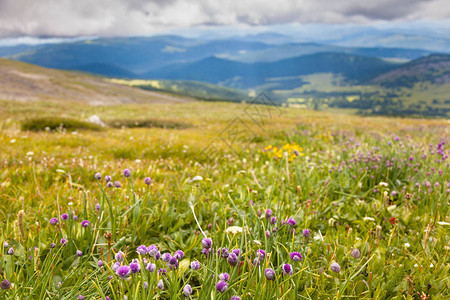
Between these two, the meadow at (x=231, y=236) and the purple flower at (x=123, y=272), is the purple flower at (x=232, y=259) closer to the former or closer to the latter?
the meadow at (x=231, y=236)

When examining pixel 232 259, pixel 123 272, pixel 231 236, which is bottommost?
pixel 231 236

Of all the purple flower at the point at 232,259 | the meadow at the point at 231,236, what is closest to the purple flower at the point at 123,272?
the meadow at the point at 231,236

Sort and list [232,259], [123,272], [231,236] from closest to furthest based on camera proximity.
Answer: [123,272] < [232,259] < [231,236]

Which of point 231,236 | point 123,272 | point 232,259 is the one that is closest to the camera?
point 123,272

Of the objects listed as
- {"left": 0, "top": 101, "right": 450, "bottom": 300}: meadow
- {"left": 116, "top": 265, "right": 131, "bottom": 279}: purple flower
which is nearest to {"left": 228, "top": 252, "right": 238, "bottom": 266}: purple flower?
{"left": 0, "top": 101, "right": 450, "bottom": 300}: meadow

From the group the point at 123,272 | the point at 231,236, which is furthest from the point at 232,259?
the point at 231,236

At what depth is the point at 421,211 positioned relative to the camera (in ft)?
14.1

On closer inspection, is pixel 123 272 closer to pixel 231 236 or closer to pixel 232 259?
pixel 232 259

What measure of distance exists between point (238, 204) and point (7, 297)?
304cm

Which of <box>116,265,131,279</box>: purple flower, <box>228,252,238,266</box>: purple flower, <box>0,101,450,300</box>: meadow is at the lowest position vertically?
<box>0,101,450,300</box>: meadow

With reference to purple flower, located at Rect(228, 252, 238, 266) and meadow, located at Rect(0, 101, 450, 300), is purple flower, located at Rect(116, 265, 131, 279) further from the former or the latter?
purple flower, located at Rect(228, 252, 238, 266)

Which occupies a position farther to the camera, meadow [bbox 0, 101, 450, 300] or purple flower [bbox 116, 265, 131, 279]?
meadow [bbox 0, 101, 450, 300]

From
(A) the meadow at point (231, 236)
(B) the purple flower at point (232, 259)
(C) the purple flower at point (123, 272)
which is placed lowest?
(A) the meadow at point (231, 236)

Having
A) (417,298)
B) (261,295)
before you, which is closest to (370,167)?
(417,298)
